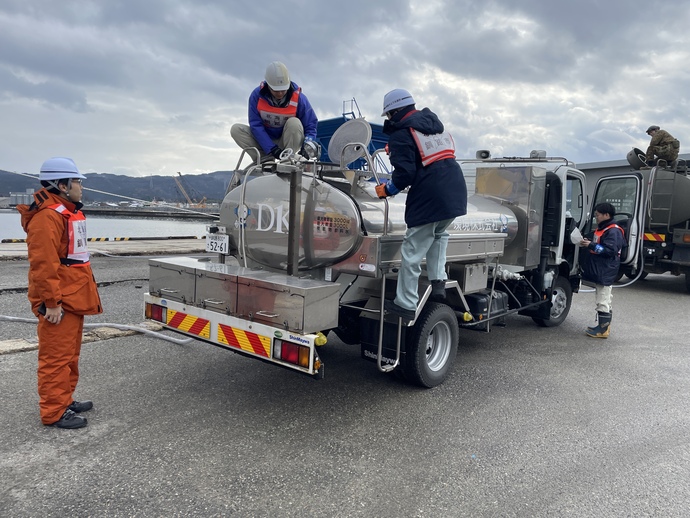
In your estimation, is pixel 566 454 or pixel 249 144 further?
pixel 249 144

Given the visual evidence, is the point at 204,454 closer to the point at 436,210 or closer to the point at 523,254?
the point at 436,210

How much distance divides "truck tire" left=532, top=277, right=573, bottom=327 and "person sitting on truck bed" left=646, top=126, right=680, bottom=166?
5.66 metres

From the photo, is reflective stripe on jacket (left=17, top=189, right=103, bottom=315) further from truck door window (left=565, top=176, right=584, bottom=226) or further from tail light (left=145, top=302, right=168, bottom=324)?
truck door window (left=565, top=176, right=584, bottom=226)

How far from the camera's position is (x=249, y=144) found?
532 centimetres

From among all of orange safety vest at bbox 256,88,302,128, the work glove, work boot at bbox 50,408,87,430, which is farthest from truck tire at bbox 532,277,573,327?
work boot at bbox 50,408,87,430

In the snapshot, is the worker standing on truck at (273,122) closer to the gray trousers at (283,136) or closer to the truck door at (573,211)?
the gray trousers at (283,136)

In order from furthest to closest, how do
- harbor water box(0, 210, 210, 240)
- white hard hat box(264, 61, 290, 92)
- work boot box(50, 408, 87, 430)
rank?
1. harbor water box(0, 210, 210, 240)
2. white hard hat box(264, 61, 290, 92)
3. work boot box(50, 408, 87, 430)

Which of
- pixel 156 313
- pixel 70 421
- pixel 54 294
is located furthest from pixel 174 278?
pixel 70 421

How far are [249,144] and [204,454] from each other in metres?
3.12

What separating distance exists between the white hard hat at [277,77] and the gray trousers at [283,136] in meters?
0.33

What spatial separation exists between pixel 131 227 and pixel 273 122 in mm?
14711

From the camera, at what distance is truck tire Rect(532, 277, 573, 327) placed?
24.5 feet

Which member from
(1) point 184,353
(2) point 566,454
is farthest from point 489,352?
(1) point 184,353

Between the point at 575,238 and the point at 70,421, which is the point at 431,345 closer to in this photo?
the point at 70,421
